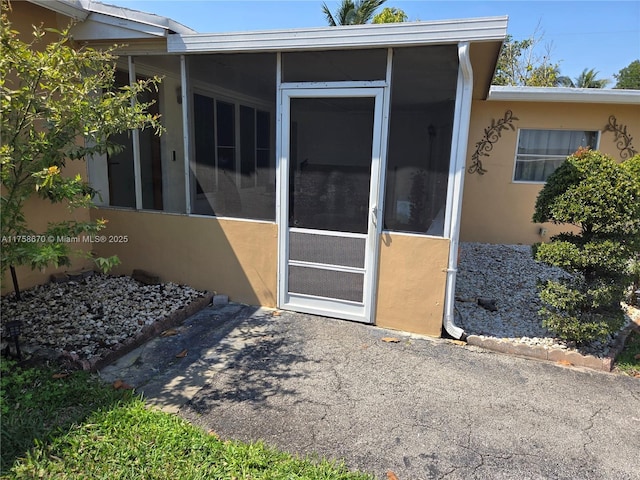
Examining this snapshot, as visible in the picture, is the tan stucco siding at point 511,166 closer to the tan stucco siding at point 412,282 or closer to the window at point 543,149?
the window at point 543,149

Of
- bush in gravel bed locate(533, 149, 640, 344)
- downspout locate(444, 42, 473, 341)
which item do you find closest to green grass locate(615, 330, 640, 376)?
bush in gravel bed locate(533, 149, 640, 344)

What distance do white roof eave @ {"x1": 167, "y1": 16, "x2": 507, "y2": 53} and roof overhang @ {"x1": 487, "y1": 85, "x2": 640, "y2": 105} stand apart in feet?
12.2

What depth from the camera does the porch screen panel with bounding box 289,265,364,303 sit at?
4.10m

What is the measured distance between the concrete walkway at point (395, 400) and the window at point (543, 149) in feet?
16.5

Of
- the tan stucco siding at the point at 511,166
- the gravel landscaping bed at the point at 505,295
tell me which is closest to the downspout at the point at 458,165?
the gravel landscaping bed at the point at 505,295

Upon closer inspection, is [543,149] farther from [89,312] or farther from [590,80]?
[590,80]

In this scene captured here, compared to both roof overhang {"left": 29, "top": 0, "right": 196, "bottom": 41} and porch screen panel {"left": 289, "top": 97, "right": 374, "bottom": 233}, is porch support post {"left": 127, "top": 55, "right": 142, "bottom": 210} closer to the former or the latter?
roof overhang {"left": 29, "top": 0, "right": 196, "bottom": 41}

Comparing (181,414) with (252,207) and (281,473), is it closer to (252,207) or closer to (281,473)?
(281,473)

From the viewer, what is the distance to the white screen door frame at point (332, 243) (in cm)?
379

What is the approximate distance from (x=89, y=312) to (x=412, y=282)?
10.4 feet

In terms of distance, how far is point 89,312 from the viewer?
12.9 feet

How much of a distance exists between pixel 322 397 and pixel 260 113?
2.82 meters

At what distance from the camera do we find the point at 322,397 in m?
2.88

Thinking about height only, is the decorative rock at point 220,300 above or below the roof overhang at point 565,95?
below
